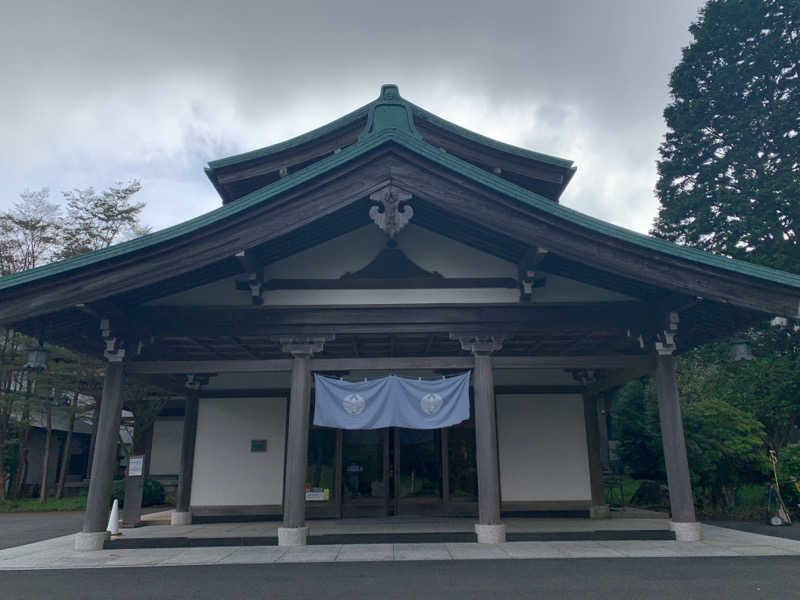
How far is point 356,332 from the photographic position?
31.4ft

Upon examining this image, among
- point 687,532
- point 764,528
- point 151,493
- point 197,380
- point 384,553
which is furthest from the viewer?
point 151,493

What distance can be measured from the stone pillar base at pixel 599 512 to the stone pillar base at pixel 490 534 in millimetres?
4672

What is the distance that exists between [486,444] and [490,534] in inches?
59.2

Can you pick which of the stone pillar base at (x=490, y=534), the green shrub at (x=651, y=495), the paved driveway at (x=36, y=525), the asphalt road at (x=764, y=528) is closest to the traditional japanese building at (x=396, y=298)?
the stone pillar base at (x=490, y=534)

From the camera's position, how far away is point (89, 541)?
29.3 ft

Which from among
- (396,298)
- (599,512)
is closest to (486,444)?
(396,298)

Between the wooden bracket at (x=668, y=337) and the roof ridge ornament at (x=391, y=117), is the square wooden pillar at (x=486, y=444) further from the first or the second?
the roof ridge ornament at (x=391, y=117)

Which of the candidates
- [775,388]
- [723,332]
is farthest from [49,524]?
[775,388]

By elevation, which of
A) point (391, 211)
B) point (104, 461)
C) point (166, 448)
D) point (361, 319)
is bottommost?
point (104, 461)

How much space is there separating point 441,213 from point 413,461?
6686 mm

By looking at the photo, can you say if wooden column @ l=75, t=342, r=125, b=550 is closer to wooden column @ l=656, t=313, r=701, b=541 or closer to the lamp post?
the lamp post

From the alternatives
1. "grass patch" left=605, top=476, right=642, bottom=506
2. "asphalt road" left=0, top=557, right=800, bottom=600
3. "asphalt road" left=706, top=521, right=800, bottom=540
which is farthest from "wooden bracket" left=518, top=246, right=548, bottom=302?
"grass patch" left=605, top=476, right=642, bottom=506

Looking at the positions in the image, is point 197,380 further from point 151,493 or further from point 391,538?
point 151,493

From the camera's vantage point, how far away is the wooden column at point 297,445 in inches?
352
